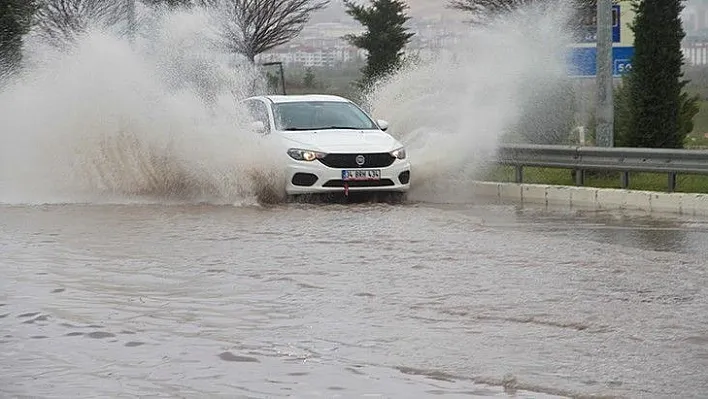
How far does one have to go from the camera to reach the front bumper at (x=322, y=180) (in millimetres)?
17844

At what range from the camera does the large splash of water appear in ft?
62.3

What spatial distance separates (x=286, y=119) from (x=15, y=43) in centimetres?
1733

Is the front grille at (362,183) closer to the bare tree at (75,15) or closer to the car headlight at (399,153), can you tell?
the car headlight at (399,153)

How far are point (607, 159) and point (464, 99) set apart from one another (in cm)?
353

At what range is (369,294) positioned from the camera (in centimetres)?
1009

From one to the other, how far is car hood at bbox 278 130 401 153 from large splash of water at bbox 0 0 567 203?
0.44m

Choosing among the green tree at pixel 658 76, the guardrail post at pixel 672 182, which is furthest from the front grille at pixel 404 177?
the green tree at pixel 658 76

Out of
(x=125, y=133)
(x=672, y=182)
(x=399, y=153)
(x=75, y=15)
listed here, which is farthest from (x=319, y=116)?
(x=75, y=15)

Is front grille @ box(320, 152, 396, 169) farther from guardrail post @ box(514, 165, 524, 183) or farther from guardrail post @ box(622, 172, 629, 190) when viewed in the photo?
guardrail post @ box(622, 172, 629, 190)

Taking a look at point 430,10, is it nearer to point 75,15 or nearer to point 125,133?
point 75,15

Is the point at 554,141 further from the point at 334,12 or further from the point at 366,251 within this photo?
the point at 334,12

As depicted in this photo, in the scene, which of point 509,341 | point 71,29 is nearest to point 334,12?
point 71,29

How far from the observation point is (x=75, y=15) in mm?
51688

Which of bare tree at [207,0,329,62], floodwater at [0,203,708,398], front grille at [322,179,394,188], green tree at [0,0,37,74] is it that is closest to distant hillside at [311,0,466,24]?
bare tree at [207,0,329,62]
